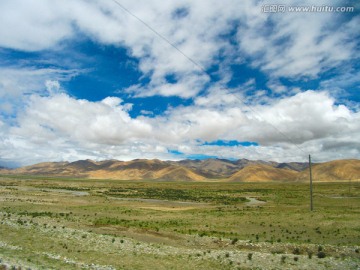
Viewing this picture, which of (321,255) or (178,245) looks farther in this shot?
(178,245)

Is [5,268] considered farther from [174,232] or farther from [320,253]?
[320,253]

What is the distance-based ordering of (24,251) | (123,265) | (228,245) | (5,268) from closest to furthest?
(5,268)
(123,265)
(24,251)
(228,245)

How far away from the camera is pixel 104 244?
26625mm

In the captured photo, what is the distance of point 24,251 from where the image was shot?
22.4m

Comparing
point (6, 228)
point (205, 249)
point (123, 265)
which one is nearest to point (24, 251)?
point (123, 265)

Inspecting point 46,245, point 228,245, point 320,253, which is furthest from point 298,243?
point 46,245

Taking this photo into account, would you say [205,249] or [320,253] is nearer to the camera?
[320,253]

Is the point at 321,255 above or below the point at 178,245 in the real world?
above

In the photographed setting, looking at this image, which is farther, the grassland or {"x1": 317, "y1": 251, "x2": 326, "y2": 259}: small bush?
{"x1": 317, "y1": 251, "x2": 326, "y2": 259}: small bush

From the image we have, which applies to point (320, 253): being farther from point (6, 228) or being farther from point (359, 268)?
point (6, 228)

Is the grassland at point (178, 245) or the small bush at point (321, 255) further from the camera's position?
the small bush at point (321, 255)

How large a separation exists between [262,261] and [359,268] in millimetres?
6794

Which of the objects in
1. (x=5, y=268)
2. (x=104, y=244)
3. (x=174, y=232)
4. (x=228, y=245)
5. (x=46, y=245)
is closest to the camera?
(x=5, y=268)

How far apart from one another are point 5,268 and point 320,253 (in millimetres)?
23516
